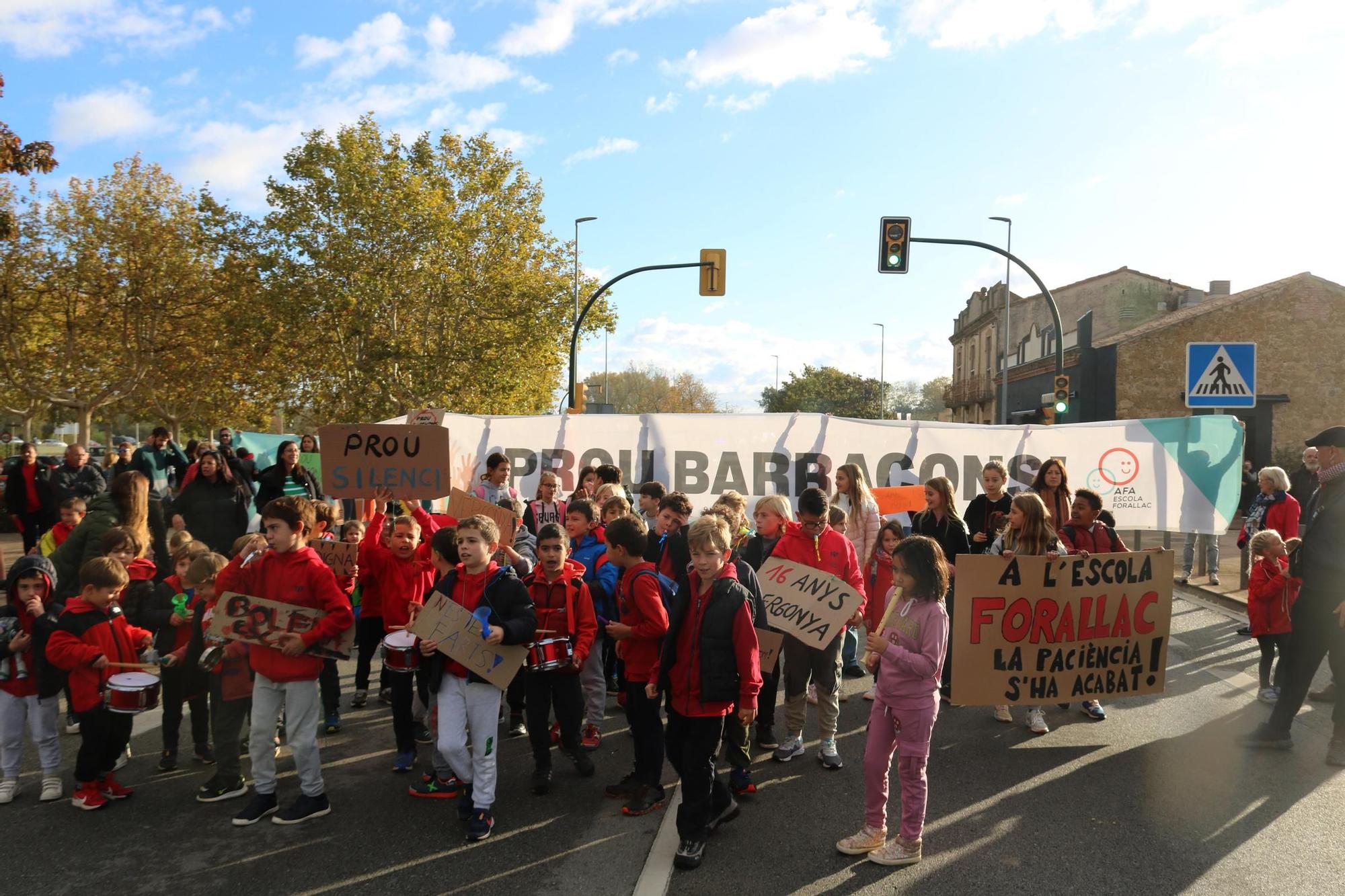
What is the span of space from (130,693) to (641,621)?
260cm

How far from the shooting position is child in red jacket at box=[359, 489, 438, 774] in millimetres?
5688

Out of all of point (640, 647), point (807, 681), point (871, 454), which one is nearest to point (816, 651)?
point (807, 681)

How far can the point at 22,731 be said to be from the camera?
5.22 metres

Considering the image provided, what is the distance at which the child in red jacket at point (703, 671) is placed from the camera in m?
4.46

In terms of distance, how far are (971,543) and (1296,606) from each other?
7.16 ft

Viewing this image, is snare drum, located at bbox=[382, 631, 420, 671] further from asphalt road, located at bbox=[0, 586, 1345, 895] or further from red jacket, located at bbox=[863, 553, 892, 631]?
red jacket, located at bbox=[863, 553, 892, 631]

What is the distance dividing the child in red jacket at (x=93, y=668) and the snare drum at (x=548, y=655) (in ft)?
6.95

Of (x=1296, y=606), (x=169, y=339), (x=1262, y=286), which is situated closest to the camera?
(x=1296, y=606)

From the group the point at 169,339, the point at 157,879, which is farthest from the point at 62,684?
the point at 169,339

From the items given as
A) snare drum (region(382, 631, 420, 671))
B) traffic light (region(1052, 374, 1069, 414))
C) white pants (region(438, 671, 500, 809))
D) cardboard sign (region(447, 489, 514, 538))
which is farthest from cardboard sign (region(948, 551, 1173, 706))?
traffic light (region(1052, 374, 1069, 414))

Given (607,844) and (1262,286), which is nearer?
(607,844)

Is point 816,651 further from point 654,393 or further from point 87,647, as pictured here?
point 654,393

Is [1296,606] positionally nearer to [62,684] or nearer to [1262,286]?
[62,684]

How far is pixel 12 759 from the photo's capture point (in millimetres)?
5172
